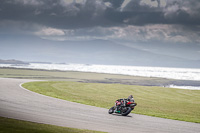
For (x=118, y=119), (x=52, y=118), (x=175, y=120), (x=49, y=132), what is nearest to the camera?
(x=49, y=132)

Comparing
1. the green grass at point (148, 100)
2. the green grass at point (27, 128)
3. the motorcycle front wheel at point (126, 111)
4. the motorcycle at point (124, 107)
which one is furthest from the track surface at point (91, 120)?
the green grass at point (148, 100)

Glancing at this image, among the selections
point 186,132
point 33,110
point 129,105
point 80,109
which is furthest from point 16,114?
point 186,132

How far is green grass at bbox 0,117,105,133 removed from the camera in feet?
41.9

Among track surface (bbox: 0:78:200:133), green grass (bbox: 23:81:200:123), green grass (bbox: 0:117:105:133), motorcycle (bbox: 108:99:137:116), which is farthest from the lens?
green grass (bbox: 23:81:200:123)

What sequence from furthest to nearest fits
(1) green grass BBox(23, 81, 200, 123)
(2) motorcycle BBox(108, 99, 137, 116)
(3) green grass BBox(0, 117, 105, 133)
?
(1) green grass BBox(23, 81, 200, 123), (2) motorcycle BBox(108, 99, 137, 116), (3) green grass BBox(0, 117, 105, 133)

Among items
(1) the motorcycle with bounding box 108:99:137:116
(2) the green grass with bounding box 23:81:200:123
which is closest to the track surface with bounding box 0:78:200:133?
(1) the motorcycle with bounding box 108:99:137:116

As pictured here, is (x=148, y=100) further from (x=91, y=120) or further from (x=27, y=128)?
(x=27, y=128)

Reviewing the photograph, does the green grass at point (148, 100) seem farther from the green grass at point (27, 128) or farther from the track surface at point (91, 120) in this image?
the green grass at point (27, 128)

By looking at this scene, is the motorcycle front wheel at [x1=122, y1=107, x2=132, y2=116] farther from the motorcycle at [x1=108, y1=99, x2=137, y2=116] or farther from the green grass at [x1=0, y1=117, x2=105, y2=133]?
the green grass at [x1=0, y1=117, x2=105, y2=133]

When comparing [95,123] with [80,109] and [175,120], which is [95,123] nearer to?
[80,109]

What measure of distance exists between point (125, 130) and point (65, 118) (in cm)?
428

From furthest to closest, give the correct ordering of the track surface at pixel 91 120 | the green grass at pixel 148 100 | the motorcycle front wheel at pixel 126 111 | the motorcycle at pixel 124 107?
the green grass at pixel 148 100 < the motorcycle at pixel 124 107 < the motorcycle front wheel at pixel 126 111 < the track surface at pixel 91 120

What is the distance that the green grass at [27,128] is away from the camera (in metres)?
12.8

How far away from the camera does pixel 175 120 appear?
64.2 ft
